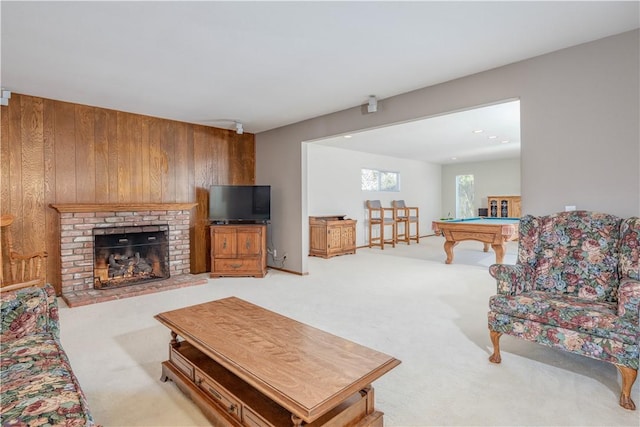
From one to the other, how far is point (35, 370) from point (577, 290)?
324cm

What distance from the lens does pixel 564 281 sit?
2.48 meters

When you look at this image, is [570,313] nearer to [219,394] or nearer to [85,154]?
[219,394]

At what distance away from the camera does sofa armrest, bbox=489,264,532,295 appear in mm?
2445

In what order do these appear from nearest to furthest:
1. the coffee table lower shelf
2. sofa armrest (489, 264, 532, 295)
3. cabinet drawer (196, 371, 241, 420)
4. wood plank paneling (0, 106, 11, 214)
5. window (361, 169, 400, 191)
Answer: the coffee table lower shelf → cabinet drawer (196, 371, 241, 420) → sofa armrest (489, 264, 532, 295) → wood plank paneling (0, 106, 11, 214) → window (361, 169, 400, 191)

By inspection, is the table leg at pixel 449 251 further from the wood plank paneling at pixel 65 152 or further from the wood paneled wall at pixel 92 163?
the wood plank paneling at pixel 65 152

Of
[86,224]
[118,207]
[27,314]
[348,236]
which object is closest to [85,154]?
[118,207]

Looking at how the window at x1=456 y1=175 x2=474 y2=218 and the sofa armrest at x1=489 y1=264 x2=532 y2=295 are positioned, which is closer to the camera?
the sofa armrest at x1=489 y1=264 x2=532 y2=295

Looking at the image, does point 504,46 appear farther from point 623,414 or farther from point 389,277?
point 389,277

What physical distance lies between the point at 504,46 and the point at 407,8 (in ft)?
3.44

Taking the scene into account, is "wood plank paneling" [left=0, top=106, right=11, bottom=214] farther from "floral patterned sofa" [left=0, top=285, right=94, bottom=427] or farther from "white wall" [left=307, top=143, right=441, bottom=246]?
"white wall" [left=307, top=143, right=441, bottom=246]

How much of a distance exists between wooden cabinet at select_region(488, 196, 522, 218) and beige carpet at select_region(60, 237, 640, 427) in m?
6.23

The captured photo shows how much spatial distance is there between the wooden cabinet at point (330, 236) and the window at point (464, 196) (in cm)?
549

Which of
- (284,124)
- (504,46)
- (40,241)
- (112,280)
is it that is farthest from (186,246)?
(504,46)

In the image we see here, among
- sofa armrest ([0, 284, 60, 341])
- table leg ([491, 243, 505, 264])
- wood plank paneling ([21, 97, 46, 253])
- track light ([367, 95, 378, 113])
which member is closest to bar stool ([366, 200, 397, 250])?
table leg ([491, 243, 505, 264])
